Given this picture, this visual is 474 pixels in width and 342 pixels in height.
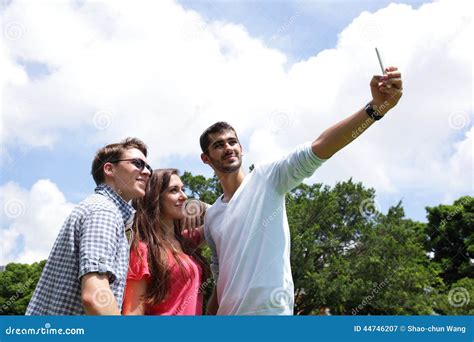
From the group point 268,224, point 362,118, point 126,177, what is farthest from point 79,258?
point 362,118

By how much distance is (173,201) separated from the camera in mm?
4688

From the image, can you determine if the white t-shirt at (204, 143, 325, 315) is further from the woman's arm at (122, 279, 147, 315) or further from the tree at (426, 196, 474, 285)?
the tree at (426, 196, 474, 285)

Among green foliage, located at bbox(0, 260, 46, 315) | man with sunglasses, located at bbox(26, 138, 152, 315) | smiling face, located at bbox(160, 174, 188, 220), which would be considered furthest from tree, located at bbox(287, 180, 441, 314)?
green foliage, located at bbox(0, 260, 46, 315)

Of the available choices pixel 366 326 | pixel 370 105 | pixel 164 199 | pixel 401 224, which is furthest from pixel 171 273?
pixel 401 224

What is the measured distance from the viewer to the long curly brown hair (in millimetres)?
4172

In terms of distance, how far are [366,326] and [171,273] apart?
5.18ft

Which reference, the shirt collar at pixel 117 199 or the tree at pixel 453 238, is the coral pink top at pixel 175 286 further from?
the tree at pixel 453 238

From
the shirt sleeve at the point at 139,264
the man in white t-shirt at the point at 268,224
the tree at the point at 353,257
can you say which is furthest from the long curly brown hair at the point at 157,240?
the tree at the point at 353,257

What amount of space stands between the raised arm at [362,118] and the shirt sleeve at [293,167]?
0.21 ft

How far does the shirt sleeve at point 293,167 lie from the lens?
3768 millimetres

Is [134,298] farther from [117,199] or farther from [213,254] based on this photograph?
[117,199]

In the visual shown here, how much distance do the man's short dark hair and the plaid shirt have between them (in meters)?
1.25

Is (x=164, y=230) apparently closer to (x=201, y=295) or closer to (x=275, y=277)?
(x=201, y=295)

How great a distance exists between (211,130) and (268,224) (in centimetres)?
102
